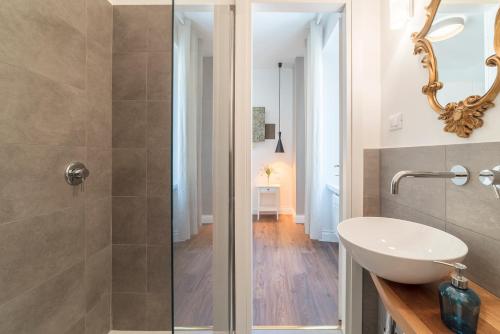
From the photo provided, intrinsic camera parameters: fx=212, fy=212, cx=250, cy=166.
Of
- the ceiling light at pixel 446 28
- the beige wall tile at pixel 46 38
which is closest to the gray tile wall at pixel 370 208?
the ceiling light at pixel 446 28

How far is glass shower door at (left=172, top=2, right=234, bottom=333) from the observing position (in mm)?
690

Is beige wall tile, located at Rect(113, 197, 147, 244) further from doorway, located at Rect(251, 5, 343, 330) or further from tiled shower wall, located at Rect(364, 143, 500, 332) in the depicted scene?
tiled shower wall, located at Rect(364, 143, 500, 332)

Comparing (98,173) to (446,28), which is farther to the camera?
(98,173)

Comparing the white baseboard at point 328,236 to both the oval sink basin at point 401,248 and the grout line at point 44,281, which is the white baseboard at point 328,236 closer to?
the oval sink basin at point 401,248

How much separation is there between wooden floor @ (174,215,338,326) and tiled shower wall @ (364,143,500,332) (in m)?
0.94

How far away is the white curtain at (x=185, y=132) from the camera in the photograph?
67 centimetres

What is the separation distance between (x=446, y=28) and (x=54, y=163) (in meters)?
1.74

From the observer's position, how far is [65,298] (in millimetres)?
1016

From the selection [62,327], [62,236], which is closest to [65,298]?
[62,327]

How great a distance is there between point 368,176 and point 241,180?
0.78m

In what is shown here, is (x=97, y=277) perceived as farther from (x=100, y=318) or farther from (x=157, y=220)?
(x=157, y=220)

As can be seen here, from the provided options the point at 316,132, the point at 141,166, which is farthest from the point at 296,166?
the point at 141,166

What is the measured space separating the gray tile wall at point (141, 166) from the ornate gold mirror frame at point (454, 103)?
4.18ft

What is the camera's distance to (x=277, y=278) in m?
1.97
